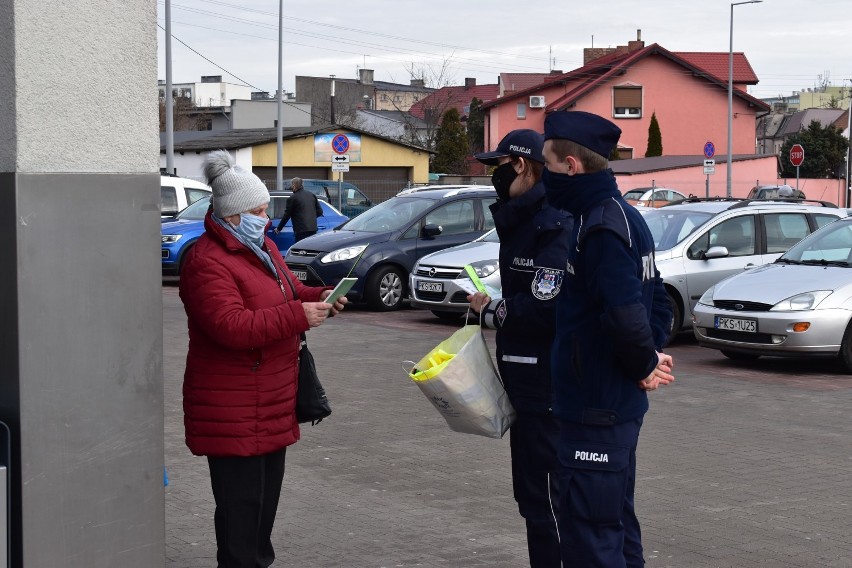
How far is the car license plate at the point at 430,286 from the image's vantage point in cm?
1577

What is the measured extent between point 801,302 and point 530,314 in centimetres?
773

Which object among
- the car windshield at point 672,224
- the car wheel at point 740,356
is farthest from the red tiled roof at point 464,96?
the car wheel at point 740,356

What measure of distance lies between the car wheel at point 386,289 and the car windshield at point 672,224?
→ 166 inches

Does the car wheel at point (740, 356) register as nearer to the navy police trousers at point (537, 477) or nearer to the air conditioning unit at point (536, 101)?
the navy police trousers at point (537, 477)

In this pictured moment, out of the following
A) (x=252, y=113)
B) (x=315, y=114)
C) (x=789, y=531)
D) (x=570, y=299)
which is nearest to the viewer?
(x=570, y=299)

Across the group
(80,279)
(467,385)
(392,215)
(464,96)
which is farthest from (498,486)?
(464,96)

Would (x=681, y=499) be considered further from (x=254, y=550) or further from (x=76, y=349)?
(x=76, y=349)

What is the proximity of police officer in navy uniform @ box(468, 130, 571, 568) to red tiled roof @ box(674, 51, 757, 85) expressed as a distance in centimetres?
6927

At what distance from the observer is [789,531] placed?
641 centimetres

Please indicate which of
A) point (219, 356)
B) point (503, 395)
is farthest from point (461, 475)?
point (219, 356)

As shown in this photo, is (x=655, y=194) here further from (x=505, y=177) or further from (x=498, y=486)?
(x=505, y=177)

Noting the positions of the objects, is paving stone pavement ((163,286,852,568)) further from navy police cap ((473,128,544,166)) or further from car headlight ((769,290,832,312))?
navy police cap ((473,128,544,166))

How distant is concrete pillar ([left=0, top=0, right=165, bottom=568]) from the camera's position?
12.9 ft

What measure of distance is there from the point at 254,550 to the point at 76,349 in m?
1.17
